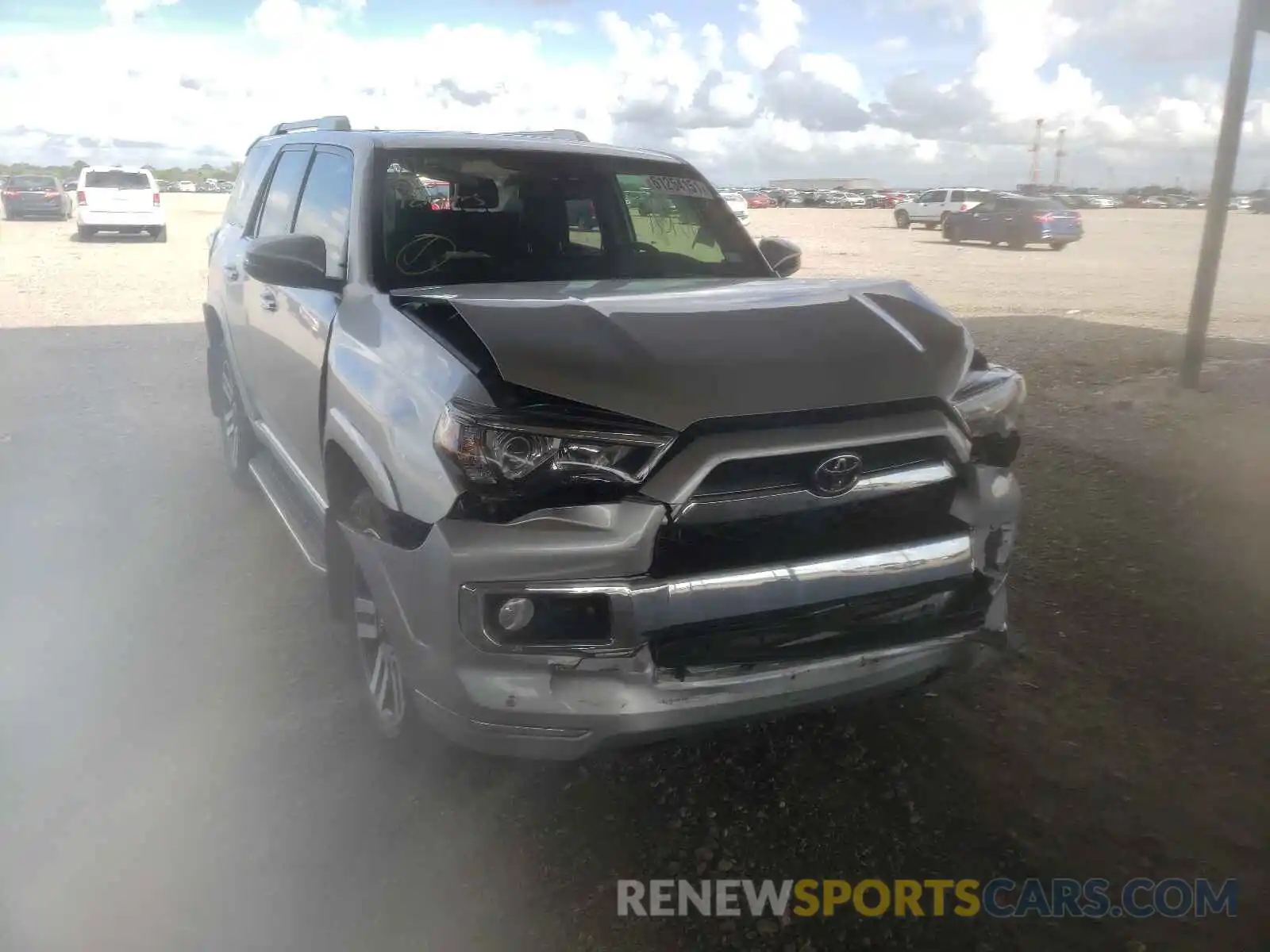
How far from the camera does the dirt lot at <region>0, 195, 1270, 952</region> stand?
2.44 meters

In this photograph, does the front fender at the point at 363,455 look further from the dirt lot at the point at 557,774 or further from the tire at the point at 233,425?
the tire at the point at 233,425

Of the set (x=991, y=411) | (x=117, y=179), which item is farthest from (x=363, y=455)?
(x=117, y=179)

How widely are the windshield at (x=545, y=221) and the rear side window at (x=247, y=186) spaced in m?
1.72

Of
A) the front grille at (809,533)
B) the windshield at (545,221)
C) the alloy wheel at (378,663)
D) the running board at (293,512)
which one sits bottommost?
the alloy wheel at (378,663)

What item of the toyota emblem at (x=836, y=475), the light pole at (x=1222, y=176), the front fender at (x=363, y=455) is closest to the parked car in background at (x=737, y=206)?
the front fender at (x=363, y=455)

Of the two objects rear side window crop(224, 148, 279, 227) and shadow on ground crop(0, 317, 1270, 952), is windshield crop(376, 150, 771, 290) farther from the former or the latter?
rear side window crop(224, 148, 279, 227)

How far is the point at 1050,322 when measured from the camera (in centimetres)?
1166

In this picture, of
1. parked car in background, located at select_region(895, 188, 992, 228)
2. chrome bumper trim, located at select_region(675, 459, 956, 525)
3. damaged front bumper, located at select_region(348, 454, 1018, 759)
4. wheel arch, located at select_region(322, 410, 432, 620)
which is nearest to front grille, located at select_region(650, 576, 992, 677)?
damaged front bumper, located at select_region(348, 454, 1018, 759)

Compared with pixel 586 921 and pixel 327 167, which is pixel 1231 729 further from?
pixel 327 167

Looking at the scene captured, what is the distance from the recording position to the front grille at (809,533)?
230 centimetres

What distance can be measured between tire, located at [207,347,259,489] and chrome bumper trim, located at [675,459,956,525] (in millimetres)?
3295

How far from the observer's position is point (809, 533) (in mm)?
2422

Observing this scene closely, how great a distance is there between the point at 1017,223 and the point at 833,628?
84.8 feet

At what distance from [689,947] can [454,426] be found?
135 cm
